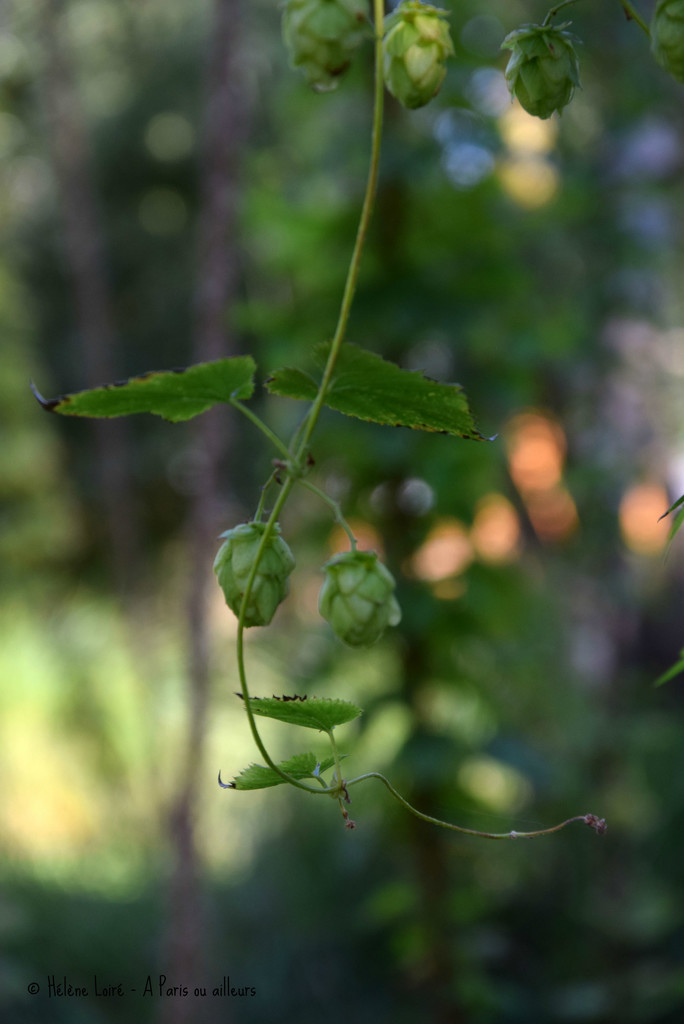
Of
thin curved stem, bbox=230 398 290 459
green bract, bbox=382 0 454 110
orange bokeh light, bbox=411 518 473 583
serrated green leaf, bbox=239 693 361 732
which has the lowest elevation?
serrated green leaf, bbox=239 693 361 732

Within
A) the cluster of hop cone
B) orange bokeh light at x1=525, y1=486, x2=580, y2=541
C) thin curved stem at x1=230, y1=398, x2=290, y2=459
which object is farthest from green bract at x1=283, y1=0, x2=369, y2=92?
orange bokeh light at x1=525, y1=486, x2=580, y2=541

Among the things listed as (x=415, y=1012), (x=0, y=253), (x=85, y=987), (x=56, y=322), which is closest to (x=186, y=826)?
(x=85, y=987)

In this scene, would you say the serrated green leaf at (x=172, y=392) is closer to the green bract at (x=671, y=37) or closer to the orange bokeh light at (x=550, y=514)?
the green bract at (x=671, y=37)

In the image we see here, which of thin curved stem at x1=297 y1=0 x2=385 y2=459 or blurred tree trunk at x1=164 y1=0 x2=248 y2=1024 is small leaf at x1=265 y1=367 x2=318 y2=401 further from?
blurred tree trunk at x1=164 y1=0 x2=248 y2=1024

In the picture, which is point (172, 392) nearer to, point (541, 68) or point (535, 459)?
point (541, 68)

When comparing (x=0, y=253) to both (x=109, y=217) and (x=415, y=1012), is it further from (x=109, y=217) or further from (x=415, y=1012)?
(x=415, y=1012)

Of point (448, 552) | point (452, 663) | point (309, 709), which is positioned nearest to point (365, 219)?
point (309, 709)

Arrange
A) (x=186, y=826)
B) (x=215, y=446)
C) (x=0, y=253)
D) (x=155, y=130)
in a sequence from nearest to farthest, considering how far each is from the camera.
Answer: (x=186, y=826) < (x=215, y=446) < (x=0, y=253) < (x=155, y=130)
